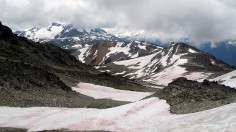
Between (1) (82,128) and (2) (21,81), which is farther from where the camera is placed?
(2) (21,81)

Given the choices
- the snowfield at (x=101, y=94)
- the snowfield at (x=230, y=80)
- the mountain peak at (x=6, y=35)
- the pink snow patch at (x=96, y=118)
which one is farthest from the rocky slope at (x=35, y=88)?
the snowfield at (x=230, y=80)

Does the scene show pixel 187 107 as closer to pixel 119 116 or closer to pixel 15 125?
pixel 119 116

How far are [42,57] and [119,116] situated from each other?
304ft

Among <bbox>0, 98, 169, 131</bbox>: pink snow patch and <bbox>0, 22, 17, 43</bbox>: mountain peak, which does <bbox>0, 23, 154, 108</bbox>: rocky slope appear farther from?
<bbox>0, 22, 17, 43</bbox>: mountain peak

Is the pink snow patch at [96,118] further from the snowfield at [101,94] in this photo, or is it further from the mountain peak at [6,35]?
the mountain peak at [6,35]

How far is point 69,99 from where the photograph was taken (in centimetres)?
6812

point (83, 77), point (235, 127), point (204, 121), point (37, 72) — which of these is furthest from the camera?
point (83, 77)

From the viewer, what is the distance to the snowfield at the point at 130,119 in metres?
31.8

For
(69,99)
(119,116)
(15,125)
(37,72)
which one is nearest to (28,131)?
(15,125)

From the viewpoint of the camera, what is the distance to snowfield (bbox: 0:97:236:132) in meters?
31.8

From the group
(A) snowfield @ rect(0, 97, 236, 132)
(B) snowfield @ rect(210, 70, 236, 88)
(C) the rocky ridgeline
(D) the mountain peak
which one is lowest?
(A) snowfield @ rect(0, 97, 236, 132)

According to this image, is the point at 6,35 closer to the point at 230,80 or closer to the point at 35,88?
the point at 35,88

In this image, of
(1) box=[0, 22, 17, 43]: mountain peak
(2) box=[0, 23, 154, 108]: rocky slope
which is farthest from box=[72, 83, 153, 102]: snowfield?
(1) box=[0, 22, 17, 43]: mountain peak

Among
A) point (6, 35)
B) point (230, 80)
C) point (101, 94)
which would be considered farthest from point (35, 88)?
point (6, 35)
